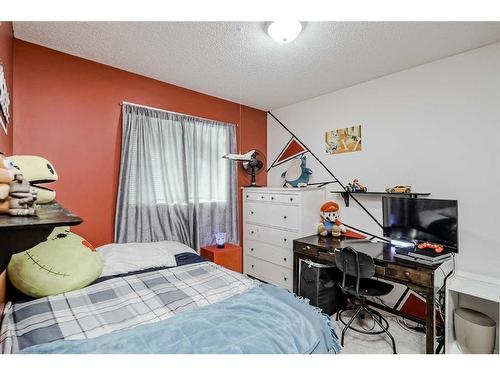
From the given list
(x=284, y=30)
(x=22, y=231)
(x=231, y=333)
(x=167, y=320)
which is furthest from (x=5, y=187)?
(x=284, y=30)

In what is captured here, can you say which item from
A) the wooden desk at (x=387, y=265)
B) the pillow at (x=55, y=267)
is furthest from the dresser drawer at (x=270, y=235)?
the pillow at (x=55, y=267)

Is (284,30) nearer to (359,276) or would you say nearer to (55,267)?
(359,276)

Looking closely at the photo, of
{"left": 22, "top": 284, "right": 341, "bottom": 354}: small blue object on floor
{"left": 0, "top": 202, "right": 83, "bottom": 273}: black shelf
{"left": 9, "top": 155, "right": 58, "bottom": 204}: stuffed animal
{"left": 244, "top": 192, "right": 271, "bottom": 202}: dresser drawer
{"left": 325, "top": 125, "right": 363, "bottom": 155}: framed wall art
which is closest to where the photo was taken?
{"left": 0, "top": 202, "right": 83, "bottom": 273}: black shelf

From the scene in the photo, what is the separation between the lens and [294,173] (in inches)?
134

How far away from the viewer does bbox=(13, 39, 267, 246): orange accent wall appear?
207cm

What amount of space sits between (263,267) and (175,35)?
2.68m

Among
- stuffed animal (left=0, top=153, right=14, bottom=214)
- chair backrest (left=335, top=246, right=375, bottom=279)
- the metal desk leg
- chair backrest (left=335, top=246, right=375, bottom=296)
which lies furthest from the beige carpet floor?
stuffed animal (left=0, top=153, right=14, bottom=214)

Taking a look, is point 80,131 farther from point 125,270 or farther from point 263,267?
point 263,267

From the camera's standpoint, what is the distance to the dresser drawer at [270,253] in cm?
295

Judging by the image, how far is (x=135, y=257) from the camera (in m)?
2.06

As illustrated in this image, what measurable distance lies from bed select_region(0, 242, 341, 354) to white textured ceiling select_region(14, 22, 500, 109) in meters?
1.83

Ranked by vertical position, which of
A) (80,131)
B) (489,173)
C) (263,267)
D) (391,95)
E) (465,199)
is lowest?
(263,267)

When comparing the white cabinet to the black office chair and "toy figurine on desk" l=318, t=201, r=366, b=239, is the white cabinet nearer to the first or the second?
the black office chair

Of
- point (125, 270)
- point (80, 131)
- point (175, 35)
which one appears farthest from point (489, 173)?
point (80, 131)
